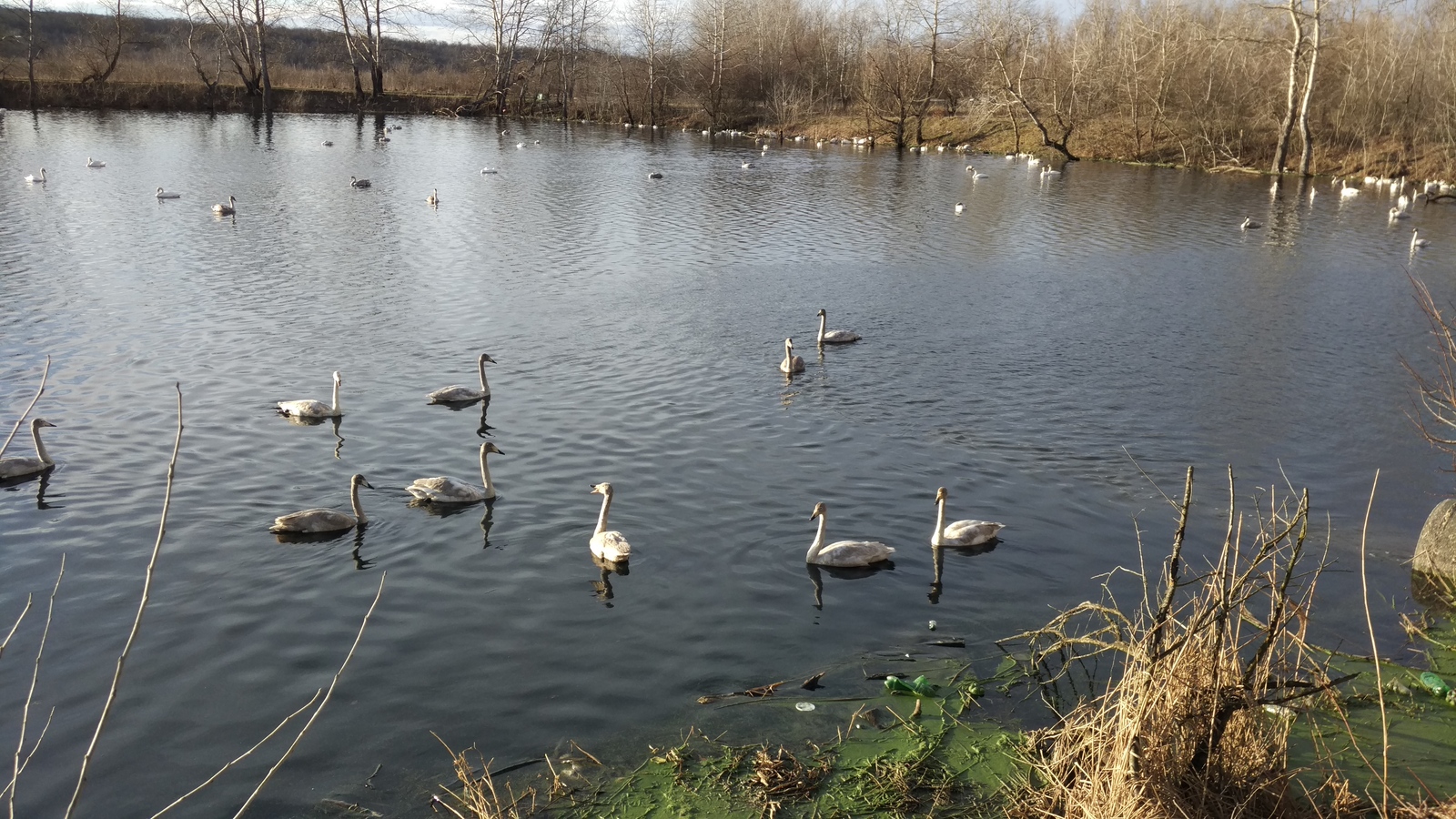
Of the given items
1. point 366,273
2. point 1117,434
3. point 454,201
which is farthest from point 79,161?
point 1117,434

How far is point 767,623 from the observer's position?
34.9 ft

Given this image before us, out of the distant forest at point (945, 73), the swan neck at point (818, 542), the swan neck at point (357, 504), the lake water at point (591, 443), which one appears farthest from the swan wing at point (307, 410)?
the distant forest at point (945, 73)

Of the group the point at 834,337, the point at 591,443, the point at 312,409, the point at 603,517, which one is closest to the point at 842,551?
the point at 603,517

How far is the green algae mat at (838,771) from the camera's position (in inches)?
296

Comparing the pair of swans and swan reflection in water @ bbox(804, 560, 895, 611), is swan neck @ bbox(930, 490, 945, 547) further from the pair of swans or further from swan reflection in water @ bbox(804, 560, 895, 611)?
swan reflection in water @ bbox(804, 560, 895, 611)

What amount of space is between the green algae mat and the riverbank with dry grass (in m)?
0.02

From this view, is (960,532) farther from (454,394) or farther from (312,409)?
(312,409)

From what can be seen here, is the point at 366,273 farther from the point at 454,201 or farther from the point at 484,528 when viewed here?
the point at 484,528

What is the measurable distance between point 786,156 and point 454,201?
2600 centimetres

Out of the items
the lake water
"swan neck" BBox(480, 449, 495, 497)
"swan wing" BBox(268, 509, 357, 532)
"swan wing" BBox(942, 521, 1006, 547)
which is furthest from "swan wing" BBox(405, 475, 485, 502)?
"swan wing" BBox(942, 521, 1006, 547)

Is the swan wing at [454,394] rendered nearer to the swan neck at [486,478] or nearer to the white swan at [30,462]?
the swan neck at [486,478]

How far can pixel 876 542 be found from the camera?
12.0m

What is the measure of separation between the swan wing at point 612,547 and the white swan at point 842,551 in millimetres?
2048

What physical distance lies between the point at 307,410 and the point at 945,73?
67.7m
